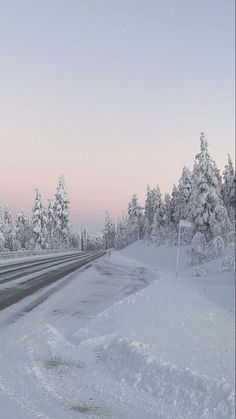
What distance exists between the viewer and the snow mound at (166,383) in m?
5.16

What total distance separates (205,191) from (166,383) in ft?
109

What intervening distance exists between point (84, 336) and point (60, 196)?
7563 centimetres

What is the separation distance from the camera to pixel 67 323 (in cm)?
969

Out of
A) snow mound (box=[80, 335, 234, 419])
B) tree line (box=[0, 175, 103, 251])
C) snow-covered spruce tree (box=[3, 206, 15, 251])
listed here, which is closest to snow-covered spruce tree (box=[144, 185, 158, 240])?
tree line (box=[0, 175, 103, 251])

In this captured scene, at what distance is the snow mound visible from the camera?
16.9ft

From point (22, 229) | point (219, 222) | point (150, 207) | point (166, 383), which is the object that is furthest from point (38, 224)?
point (166, 383)

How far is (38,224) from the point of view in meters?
72.4

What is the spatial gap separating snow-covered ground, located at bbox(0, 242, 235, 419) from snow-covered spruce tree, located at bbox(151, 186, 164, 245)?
5911 cm

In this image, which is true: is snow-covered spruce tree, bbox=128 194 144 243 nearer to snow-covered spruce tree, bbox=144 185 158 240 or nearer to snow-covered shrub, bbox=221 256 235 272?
snow-covered spruce tree, bbox=144 185 158 240

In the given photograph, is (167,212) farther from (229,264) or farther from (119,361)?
(119,361)

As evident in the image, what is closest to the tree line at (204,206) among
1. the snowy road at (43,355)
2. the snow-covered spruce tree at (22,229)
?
the snowy road at (43,355)

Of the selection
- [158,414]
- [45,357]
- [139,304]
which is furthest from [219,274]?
[158,414]

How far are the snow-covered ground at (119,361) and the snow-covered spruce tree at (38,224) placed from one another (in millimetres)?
61227

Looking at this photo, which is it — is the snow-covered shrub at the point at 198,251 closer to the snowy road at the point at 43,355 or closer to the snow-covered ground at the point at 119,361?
the snowy road at the point at 43,355
